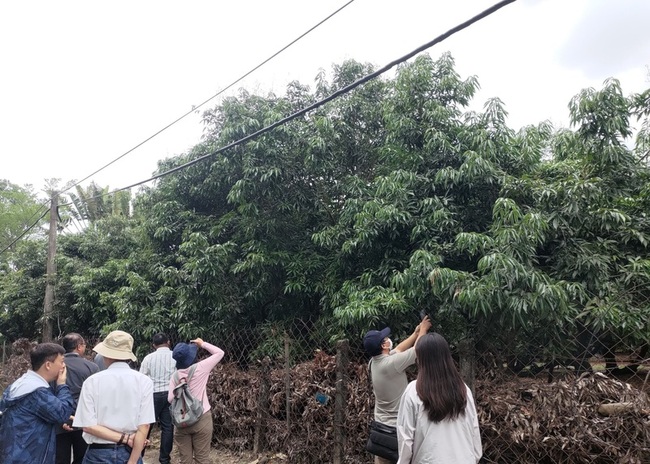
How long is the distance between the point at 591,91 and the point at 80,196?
2100cm

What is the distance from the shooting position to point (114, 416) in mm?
3199

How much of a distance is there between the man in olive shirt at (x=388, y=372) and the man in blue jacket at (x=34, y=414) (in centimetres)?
223

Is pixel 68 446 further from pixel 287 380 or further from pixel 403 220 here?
pixel 403 220

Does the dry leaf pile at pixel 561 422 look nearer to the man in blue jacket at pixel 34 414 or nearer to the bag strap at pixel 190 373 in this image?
the bag strap at pixel 190 373

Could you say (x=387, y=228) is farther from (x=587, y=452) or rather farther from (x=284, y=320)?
(x=587, y=452)

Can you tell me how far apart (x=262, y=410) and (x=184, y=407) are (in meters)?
1.67

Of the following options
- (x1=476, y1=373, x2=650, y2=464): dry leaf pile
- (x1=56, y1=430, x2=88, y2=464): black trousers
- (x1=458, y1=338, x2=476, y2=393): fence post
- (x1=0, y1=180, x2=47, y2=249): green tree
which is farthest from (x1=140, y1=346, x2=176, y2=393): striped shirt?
(x1=0, y1=180, x2=47, y2=249): green tree

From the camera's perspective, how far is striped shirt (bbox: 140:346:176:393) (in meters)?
5.57

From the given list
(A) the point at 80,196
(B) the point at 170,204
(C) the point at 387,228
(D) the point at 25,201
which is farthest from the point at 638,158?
(D) the point at 25,201

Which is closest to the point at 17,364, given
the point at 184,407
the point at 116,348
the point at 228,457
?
the point at 228,457

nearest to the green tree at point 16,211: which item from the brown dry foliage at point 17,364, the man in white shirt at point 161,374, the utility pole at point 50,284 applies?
the brown dry foliage at point 17,364

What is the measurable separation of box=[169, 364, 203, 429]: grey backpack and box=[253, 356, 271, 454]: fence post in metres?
1.50

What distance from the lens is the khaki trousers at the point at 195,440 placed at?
482 cm

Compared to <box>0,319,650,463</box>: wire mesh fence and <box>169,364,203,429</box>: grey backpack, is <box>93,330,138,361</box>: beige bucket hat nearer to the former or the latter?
<box>169,364,203,429</box>: grey backpack
